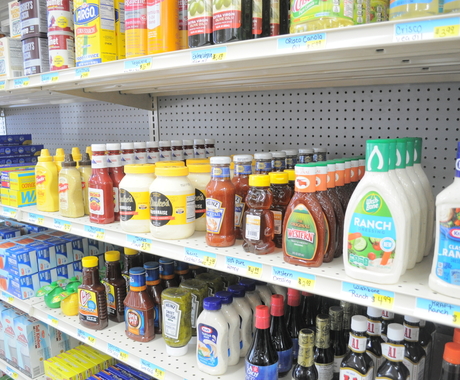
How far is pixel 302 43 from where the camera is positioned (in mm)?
→ 879

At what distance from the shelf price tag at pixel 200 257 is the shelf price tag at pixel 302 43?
0.62 meters

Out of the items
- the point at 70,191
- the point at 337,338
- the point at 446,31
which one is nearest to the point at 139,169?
the point at 70,191

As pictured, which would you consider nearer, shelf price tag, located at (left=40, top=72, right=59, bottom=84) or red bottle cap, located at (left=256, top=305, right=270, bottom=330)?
red bottle cap, located at (left=256, top=305, right=270, bottom=330)

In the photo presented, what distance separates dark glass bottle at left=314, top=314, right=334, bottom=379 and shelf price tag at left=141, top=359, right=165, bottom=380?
0.55 metres

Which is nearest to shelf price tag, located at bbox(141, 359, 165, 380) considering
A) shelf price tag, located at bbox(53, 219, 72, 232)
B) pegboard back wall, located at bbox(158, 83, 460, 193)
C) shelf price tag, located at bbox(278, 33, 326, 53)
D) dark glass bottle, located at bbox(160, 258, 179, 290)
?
dark glass bottle, located at bbox(160, 258, 179, 290)

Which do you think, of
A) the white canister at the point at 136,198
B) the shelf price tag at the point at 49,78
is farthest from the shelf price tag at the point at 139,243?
the shelf price tag at the point at 49,78

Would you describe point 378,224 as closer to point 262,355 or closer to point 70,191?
point 262,355

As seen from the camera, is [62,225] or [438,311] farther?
[62,225]

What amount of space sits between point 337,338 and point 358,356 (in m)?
0.19

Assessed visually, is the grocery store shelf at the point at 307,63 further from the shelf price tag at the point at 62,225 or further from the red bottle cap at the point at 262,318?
the red bottle cap at the point at 262,318

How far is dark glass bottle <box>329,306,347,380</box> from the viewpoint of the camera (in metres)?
1.20

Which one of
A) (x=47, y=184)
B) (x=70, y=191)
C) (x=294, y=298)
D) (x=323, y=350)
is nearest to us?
(x=323, y=350)

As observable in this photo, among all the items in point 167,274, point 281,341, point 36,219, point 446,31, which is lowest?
point 281,341

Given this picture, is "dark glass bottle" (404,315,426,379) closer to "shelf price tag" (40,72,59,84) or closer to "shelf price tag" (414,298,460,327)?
"shelf price tag" (414,298,460,327)
